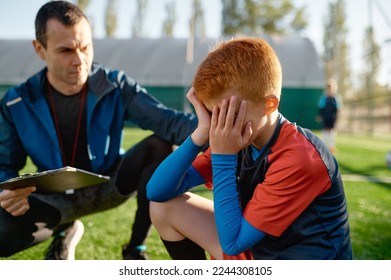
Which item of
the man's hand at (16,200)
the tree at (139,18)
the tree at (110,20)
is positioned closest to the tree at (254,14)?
the tree at (139,18)

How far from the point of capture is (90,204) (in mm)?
2068

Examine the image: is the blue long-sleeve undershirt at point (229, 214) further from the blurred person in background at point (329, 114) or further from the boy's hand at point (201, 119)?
the blurred person in background at point (329, 114)

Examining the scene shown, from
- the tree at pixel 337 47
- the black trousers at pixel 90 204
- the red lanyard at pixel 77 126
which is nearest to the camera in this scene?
the black trousers at pixel 90 204

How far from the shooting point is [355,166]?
18.2ft

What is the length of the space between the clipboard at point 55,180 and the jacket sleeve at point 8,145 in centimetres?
21

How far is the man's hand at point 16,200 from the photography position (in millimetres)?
1636

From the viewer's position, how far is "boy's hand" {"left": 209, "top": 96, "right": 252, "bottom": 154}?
1194 mm

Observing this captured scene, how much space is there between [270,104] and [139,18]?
21.3 m

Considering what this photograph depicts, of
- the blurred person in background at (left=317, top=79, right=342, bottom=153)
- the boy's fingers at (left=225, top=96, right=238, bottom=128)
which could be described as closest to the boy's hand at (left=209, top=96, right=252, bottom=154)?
the boy's fingers at (left=225, top=96, right=238, bottom=128)

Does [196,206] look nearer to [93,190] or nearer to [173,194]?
[173,194]

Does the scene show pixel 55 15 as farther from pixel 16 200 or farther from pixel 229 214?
pixel 229 214

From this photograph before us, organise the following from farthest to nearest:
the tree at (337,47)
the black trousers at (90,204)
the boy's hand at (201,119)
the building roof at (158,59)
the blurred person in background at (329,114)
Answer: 1. the building roof at (158,59)
2. the tree at (337,47)
3. the blurred person in background at (329,114)
4. the black trousers at (90,204)
5. the boy's hand at (201,119)

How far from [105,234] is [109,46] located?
17.3 meters

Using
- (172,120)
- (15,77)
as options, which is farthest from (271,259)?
(15,77)
